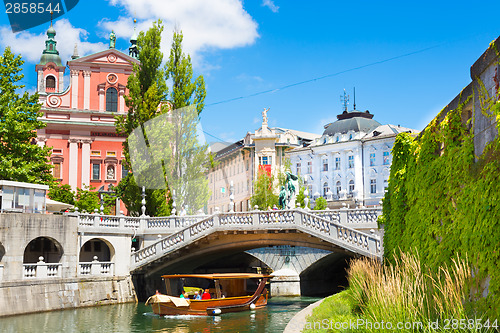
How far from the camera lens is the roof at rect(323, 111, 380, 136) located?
70188 millimetres

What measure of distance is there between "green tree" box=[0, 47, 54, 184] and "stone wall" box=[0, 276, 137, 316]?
7773 mm

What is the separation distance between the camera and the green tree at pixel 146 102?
35.3 m

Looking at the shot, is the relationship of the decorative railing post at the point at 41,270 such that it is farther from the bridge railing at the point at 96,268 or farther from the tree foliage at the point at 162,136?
the tree foliage at the point at 162,136

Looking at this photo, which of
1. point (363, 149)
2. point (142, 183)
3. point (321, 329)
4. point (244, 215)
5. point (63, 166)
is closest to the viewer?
point (321, 329)

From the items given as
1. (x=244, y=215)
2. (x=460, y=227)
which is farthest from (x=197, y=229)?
(x=460, y=227)

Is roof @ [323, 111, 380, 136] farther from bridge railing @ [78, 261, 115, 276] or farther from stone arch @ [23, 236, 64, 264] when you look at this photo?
stone arch @ [23, 236, 64, 264]

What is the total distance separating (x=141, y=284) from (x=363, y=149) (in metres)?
41.7

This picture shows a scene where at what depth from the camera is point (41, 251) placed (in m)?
30.8

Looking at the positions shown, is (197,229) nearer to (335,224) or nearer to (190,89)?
(335,224)

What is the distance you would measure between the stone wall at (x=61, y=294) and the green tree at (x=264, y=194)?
32277 mm

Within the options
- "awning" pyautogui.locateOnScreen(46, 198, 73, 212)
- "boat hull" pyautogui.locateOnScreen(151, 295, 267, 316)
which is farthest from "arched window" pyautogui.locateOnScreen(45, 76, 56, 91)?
"boat hull" pyautogui.locateOnScreen(151, 295, 267, 316)

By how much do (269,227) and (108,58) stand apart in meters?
28.7

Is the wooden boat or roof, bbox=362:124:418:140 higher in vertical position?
roof, bbox=362:124:418:140

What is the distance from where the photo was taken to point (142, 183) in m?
35.1
